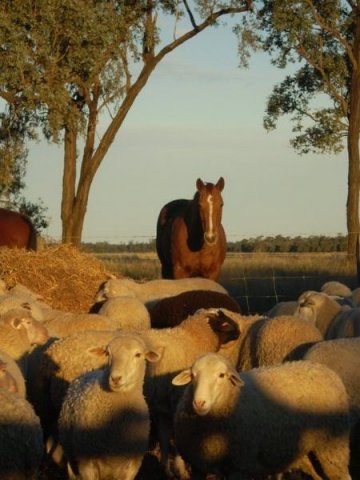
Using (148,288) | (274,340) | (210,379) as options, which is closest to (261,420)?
(210,379)

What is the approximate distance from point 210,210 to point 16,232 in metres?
4.14

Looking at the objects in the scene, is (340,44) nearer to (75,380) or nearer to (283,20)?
(283,20)

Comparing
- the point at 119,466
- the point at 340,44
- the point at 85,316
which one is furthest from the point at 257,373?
the point at 340,44

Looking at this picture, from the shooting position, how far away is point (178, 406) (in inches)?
338

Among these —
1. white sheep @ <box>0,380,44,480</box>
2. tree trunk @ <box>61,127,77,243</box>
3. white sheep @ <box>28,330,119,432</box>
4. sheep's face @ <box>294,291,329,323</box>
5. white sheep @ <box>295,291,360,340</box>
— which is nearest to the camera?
white sheep @ <box>0,380,44,480</box>

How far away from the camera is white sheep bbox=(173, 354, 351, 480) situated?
825 centimetres

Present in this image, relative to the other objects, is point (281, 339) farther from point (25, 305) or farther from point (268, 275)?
point (268, 275)

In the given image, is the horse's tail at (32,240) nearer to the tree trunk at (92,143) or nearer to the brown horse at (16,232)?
the brown horse at (16,232)

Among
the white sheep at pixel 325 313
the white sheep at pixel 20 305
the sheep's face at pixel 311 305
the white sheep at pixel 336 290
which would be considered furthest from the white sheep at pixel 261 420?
the white sheep at pixel 336 290

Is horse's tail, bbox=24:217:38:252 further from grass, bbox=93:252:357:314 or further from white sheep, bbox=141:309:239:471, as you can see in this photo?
white sheep, bbox=141:309:239:471

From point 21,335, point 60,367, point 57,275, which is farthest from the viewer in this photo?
point 57,275

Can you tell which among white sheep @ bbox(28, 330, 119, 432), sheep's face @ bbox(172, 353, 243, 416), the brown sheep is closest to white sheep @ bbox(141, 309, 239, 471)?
white sheep @ bbox(28, 330, 119, 432)

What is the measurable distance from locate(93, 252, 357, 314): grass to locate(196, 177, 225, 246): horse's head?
126 inches

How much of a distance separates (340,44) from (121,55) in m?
6.01
